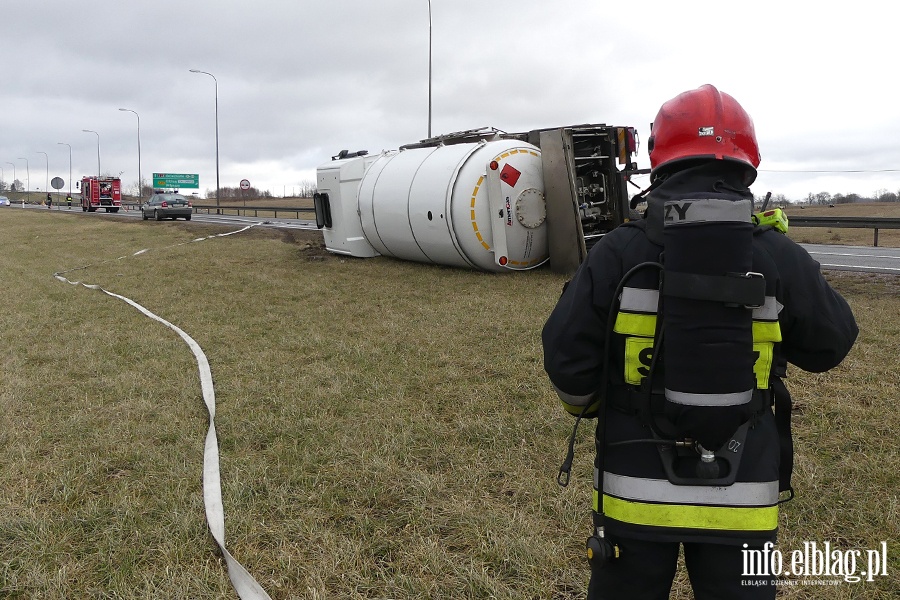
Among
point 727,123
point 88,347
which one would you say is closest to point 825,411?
point 727,123

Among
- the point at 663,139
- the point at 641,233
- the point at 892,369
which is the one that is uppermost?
Answer: the point at 663,139

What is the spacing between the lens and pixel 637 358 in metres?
1.84

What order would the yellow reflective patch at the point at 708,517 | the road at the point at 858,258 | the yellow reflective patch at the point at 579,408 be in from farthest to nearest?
the road at the point at 858,258, the yellow reflective patch at the point at 579,408, the yellow reflective patch at the point at 708,517

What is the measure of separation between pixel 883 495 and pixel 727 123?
2531 millimetres

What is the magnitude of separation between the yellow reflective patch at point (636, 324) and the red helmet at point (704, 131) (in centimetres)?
46

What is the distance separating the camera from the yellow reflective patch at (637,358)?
1.82 metres

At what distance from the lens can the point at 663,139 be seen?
76.2 inches

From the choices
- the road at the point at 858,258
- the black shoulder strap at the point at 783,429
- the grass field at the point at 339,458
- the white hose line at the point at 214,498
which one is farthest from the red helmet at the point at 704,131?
the road at the point at 858,258

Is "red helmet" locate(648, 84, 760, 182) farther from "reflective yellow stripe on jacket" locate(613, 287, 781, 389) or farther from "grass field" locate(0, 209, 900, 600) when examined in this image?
"grass field" locate(0, 209, 900, 600)

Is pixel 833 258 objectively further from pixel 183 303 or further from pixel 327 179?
pixel 183 303

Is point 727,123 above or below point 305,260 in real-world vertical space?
above

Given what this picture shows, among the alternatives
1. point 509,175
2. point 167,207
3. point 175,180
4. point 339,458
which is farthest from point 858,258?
point 175,180

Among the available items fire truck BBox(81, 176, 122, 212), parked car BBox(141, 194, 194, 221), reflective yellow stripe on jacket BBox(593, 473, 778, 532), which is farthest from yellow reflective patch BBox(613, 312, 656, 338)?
fire truck BBox(81, 176, 122, 212)

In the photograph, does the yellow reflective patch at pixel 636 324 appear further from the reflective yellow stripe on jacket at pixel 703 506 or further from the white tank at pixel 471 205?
the white tank at pixel 471 205
